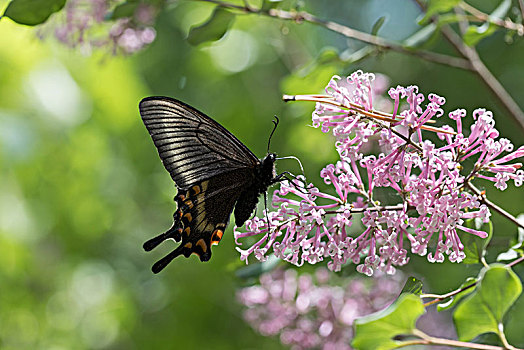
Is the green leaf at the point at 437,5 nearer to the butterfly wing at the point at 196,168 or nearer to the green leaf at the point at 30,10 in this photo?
the butterfly wing at the point at 196,168

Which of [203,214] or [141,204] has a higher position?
[203,214]

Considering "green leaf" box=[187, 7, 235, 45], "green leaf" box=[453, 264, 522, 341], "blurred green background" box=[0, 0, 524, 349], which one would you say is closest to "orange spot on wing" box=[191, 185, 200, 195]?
"green leaf" box=[187, 7, 235, 45]

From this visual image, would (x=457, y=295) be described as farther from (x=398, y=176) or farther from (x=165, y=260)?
(x=165, y=260)

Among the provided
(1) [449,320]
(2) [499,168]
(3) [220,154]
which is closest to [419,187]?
(2) [499,168]

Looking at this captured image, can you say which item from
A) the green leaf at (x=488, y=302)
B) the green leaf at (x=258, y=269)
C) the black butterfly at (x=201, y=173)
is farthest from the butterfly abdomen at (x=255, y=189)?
the green leaf at (x=488, y=302)

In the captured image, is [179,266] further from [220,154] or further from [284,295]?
[220,154]
